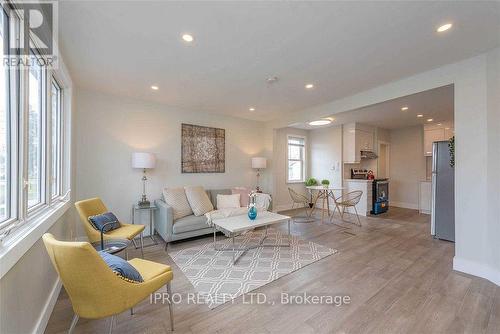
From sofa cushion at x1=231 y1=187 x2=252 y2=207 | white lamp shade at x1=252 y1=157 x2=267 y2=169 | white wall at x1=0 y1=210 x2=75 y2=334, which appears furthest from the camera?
white lamp shade at x1=252 y1=157 x2=267 y2=169

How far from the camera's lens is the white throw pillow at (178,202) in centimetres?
365

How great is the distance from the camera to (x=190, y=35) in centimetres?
208

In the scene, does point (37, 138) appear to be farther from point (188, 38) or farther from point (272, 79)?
point (272, 79)

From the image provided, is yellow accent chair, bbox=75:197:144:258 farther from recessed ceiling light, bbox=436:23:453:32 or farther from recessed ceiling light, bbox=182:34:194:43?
recessed ceiling light, bbox=436:23:453:32

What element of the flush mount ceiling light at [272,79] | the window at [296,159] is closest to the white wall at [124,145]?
the flush mount ceiling light at [272,79]

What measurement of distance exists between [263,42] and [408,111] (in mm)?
4116

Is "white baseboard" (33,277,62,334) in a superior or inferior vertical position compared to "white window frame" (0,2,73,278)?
inferior

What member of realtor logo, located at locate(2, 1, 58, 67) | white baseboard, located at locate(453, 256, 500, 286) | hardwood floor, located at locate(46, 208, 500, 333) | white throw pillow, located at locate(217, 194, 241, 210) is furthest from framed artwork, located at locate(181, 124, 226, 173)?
white baseboard, located at locate(453, 256, 500, 286)

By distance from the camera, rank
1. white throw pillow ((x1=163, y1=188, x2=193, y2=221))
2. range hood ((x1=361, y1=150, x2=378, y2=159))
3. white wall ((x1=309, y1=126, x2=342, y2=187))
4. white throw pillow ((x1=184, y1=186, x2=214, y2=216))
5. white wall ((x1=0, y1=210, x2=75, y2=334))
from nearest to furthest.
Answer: white wall ((x1=0, y1=210, x2=75, y2=334)), white throw pillow ((x1=163, y1=188, x2=193, y2=221)), white throw pillow ((x1=184, y1=186, x2=214, y2=216)), range hood ((x1=361, y1=150, x2=378, y2=159)), white wall ((x1=309, y1=126, x2=342, y2=187))

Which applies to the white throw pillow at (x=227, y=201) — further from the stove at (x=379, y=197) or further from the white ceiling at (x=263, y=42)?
the stove at (x=379, y=197)

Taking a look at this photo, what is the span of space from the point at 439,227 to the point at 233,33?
179 inches

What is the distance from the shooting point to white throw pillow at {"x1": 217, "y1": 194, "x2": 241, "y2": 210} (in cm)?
421

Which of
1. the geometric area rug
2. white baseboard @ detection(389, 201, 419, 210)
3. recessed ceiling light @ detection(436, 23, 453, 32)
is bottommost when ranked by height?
the geometric area rug

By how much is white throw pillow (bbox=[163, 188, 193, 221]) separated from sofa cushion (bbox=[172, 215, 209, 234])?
5.7 inches
